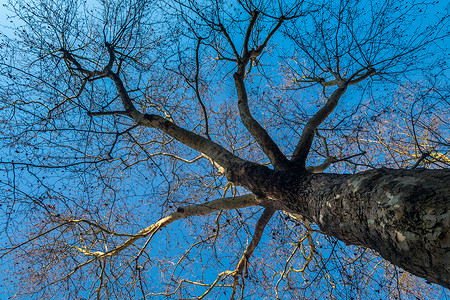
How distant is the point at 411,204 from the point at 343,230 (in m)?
0.55

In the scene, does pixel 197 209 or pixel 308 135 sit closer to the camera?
pixel 308 135

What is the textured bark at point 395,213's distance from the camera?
968 millimetres

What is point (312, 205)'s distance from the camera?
1817 millimetres

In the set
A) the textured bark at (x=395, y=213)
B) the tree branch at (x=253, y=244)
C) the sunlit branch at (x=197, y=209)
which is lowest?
the textured bark at (x=395, y=213)

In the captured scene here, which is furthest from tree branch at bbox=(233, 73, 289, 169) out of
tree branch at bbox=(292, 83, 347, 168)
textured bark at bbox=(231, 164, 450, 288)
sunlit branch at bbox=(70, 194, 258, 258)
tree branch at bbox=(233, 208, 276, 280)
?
Result: tree branch at bbox=(233, 208, 276, 280)

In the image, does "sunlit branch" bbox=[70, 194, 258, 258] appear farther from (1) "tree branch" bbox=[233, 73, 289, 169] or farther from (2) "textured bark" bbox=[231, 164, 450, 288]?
(2) "textured bark" bbox=[231, 164, 450, 288]

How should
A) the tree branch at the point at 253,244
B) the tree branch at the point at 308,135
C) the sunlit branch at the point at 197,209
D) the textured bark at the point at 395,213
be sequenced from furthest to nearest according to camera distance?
the tree branch at the point at 253,244
the sunlit branch at the point at 197,209
the tree branch at the point at 308,135
the textured bark at the point at 395,213

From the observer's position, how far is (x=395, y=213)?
1.13 meters

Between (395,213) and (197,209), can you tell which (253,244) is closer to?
(197,209)

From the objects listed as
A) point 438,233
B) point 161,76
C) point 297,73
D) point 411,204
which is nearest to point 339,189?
point 411,204

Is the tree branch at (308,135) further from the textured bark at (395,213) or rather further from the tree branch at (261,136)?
the textured bark at (395,213)

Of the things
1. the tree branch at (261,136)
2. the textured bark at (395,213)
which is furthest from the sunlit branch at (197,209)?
the textured bark at (395,213)

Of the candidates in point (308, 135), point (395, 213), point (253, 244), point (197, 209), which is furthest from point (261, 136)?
point (253, 244)

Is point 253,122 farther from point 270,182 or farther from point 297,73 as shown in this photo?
point 297,73
